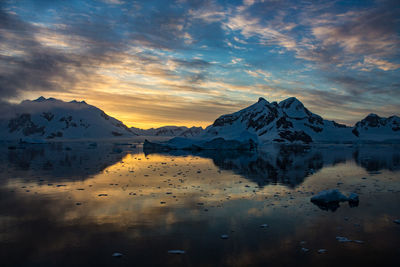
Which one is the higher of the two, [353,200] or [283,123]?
[283,123]

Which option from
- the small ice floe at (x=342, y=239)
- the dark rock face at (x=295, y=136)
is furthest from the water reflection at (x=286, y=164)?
the dark rock face at (x=295, y=136)

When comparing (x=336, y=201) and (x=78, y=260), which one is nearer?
(x=78, y=260)

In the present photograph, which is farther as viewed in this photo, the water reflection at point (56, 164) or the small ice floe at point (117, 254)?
the water reflection at point (56, 164)

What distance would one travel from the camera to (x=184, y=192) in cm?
1396

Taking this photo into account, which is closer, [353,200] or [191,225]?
[191,225]

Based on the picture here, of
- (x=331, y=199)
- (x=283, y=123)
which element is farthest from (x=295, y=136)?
(x=331, y=199)

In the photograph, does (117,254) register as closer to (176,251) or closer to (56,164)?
(176,251)

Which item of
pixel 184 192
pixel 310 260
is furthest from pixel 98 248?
pixel 184 192

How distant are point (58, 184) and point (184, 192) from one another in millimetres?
7385

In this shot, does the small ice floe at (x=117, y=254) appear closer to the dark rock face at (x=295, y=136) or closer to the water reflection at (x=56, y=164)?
the water reflection at (x=56, y=164)

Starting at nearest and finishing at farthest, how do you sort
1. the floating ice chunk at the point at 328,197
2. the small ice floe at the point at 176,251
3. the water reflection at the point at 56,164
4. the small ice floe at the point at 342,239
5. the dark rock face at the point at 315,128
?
1. the small ice floe at the point at 176,251
2. the small ice floe at the point at 342,239
3. the floating ice chunk at the point at 328,197
4. the water reflection at the point at 56,164
5. the dark rock face at the point at 315,128

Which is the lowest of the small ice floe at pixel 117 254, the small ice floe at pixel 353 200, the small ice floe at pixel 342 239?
the small ice floe at pixel 117 254

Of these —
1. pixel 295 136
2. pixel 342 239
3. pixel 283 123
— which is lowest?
pixel 342 239

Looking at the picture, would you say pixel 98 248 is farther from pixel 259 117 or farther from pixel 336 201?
pixel 259 117
